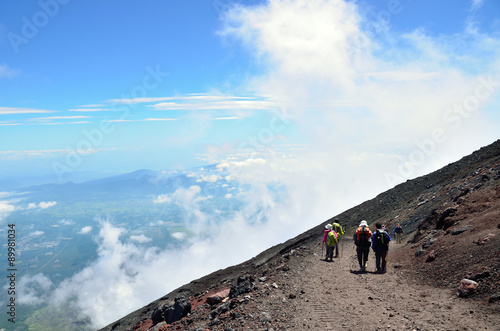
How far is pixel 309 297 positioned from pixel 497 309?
5103 mm

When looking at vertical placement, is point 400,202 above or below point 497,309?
above

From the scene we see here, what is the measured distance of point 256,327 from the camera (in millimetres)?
7586

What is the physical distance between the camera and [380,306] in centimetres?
827

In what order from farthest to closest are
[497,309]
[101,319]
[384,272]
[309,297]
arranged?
[101,319] → [384,272] → [309,297] → [497,309]

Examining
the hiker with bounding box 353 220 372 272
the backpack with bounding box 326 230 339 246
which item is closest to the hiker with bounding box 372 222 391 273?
the hiker with bounding box 353 220 372 272

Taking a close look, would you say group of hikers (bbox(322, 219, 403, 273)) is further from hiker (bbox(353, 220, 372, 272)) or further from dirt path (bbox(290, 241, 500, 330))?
dirt path (bbox(290, 241, 500, 330))

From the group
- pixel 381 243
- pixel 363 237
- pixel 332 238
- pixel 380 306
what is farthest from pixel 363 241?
pixel 380 306

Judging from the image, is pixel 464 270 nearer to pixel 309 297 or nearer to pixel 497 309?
pixel 497 309

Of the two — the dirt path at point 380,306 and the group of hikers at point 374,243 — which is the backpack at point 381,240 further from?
the dirt path at point 380,306

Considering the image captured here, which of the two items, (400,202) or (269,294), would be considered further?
(400,202)

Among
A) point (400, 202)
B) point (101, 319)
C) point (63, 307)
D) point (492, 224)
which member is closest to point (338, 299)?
point (492, 224)

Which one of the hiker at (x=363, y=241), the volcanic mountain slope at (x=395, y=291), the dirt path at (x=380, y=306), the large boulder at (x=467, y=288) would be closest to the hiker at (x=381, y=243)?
the hiker at (x=363, y=241)

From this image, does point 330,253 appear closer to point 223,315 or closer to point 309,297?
point 309,297

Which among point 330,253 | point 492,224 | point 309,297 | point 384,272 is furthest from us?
point 330,253
